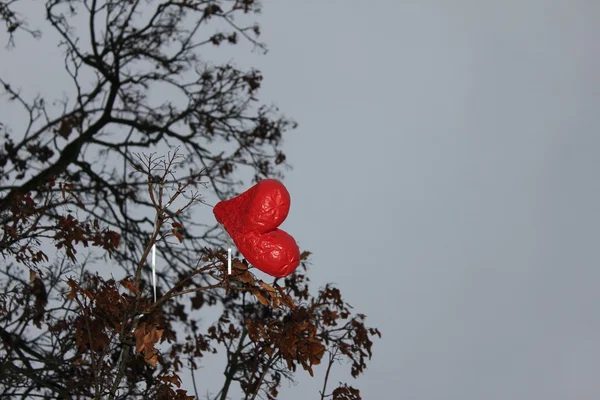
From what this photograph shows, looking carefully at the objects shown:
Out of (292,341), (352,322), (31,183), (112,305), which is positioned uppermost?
(31,183)

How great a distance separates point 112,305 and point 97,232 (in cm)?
372

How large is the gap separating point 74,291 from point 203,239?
782cm

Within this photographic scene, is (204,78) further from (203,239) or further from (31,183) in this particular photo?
(31,183)

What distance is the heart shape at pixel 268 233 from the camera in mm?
4590

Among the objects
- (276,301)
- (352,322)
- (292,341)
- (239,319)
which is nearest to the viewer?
(276,301)

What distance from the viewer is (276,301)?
4.39 m

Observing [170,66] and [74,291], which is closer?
[74,291]

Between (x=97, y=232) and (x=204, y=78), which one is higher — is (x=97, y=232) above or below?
below

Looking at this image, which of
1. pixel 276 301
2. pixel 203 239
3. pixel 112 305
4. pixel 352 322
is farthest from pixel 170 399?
pixel 203 239

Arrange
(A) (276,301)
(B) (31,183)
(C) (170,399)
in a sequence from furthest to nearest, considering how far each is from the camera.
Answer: (B) (31,183)
(C) (170,399)
(A) (276,301)

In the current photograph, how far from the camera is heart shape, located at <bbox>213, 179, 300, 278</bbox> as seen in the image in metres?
4.59

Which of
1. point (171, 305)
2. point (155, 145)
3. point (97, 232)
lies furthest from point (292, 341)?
point (155, 145)

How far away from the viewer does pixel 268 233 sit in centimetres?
468

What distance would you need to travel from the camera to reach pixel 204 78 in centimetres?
1241
